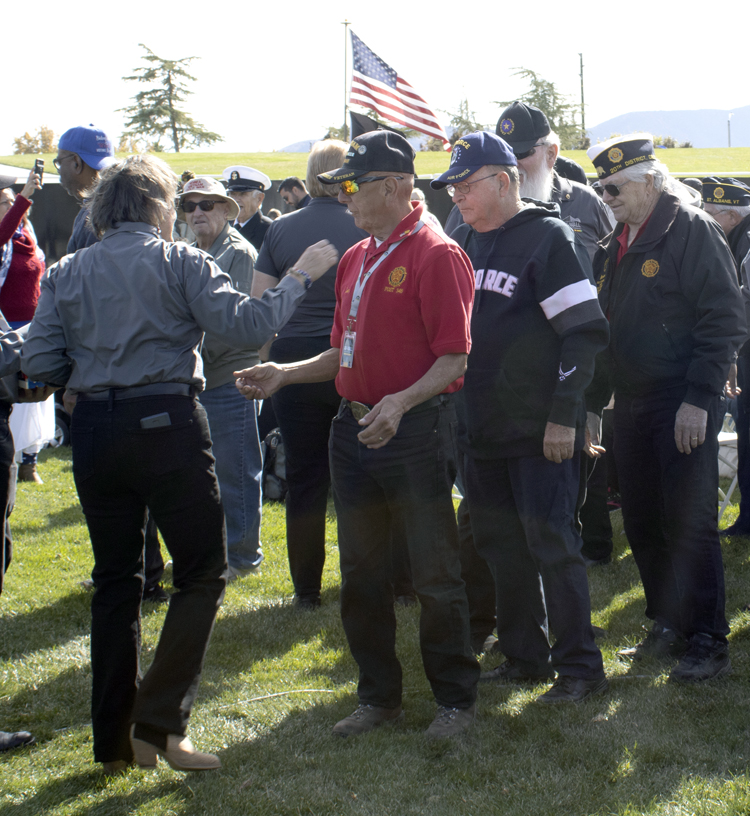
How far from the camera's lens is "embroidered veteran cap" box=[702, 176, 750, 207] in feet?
19.8

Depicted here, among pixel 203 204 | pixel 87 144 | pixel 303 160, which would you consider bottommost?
pixel 203 204

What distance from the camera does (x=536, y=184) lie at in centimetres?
427

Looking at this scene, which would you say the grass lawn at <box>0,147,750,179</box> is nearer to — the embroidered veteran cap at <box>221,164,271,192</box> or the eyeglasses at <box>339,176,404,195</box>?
the embroidered veteran cap at <box>221,164,271,192</box>

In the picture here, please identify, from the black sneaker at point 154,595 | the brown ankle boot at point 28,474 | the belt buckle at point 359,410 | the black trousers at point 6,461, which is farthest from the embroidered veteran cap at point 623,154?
the brown ankle boot at point 28,474

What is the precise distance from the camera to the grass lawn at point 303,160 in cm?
2270

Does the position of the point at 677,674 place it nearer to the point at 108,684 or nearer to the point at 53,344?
the point at 108,684

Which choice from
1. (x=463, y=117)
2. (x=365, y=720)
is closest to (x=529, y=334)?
(x=365, y=720)

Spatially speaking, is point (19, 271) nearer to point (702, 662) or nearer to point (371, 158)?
point (371, 158)

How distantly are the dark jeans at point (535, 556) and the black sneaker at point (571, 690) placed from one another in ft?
0.09

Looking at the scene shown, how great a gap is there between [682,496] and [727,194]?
333cm

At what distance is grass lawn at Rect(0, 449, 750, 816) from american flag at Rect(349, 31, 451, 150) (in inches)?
265

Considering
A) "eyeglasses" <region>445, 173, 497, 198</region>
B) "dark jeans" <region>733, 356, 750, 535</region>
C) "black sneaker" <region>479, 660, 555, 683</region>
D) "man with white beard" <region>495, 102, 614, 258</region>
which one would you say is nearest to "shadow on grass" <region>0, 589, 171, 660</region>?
"black sneaker" <region>479, 660, 555, 683</region>

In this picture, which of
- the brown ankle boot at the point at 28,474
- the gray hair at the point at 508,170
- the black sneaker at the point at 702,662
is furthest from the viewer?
the brown ankle boot at the point at 28,474

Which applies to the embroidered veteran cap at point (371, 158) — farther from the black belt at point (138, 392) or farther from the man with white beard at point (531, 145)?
the man with white beard at point (531, 145)
